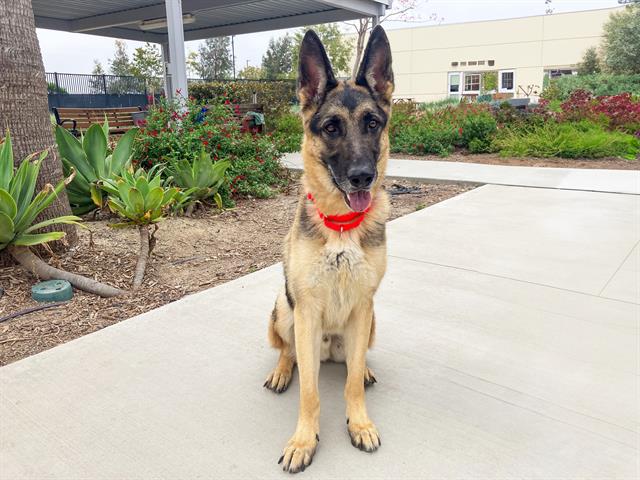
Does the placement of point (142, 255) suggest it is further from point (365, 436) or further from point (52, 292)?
point (365, 436)

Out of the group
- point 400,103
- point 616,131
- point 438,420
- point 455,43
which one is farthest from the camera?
point 455,43

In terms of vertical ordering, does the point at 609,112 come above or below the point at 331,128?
above

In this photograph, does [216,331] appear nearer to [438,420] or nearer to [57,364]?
[57,364]

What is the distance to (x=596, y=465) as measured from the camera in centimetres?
206

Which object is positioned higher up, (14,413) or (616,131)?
(616,131)

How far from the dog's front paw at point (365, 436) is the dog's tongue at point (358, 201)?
1012 millimetres

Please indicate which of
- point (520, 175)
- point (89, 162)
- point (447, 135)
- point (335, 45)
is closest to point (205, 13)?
point (447, 135)

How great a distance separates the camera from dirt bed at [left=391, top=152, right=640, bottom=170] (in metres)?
10.4

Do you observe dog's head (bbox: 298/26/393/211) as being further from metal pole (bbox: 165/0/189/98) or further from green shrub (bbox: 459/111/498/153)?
green shrub (bbox: 459/111/498/153)

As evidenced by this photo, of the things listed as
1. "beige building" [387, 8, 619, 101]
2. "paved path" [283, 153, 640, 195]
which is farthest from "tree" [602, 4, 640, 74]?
"paved path" [283, 153, 640, 195]

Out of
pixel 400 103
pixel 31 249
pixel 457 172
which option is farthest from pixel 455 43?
pixel 31 249

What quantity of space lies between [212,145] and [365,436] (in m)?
5.71

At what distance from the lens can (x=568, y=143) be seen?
1130cm

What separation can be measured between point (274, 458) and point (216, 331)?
1313mm
